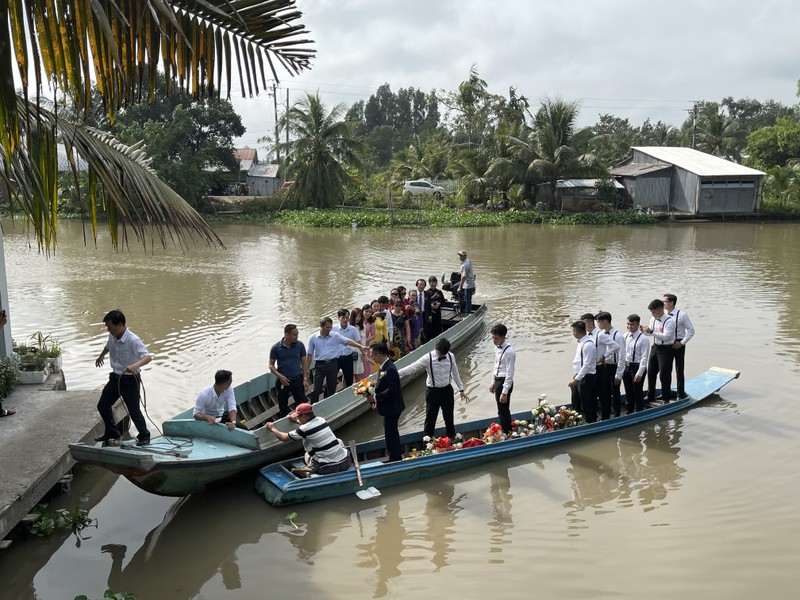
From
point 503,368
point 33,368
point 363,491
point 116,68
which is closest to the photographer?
point 116,68

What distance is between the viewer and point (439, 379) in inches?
324

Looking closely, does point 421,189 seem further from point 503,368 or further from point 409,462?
point 409,462

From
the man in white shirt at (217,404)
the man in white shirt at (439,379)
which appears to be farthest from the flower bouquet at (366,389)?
the man in white shirt at (217,404)

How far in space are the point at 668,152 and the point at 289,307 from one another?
3462 centimetres

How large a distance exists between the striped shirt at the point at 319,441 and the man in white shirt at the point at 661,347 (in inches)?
185

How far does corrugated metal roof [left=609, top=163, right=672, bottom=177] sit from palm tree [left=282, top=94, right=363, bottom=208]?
Result: 636 inches

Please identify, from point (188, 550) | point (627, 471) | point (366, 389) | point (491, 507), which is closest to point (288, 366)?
point (366, 389)

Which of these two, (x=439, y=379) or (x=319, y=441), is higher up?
(x=439, y=379)

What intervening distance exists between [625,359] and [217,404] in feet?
17.4

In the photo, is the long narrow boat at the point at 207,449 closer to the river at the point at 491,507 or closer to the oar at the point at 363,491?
the river at the point at 491,507

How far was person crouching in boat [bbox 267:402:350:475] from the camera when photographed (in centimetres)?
731

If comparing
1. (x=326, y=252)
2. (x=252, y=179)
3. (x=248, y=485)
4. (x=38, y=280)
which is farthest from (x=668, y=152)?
(x=248, y=485)

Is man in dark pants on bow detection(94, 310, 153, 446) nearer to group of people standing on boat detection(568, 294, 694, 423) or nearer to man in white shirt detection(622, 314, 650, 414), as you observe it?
group of people standing on boat detection(568, 294, 694, 423)

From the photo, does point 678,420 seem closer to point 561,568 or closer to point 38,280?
point 561,568
